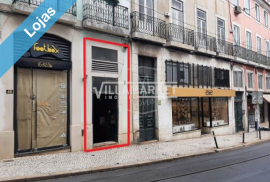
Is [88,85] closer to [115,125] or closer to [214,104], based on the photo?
[115,125]

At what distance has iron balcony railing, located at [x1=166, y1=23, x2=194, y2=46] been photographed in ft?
43.0

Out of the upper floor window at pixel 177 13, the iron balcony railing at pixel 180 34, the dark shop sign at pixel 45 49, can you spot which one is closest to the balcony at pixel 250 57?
the iron balcony railing at pixel 180 34

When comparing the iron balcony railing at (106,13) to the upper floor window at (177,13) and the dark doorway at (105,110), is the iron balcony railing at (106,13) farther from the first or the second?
the upper floor window at (177,13)

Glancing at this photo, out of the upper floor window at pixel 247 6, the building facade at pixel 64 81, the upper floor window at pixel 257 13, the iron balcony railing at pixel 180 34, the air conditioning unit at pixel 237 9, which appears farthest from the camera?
the upper floor window at pixel 257 13

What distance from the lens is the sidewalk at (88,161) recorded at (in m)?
6.53

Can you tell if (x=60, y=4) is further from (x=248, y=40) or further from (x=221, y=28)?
(x=248, y=40)

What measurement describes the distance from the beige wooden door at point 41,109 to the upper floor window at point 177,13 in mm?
7572

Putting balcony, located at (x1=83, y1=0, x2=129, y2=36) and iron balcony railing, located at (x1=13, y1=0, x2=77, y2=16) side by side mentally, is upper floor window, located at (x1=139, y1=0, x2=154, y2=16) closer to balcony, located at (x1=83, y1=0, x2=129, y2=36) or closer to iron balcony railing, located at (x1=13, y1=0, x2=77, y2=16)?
balcony, located at (x1=83, y1=0, x2=129, y2=36)

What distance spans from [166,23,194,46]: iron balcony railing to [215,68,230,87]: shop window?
11.8ft

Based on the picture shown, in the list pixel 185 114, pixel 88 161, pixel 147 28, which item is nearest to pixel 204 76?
pixel 185 114

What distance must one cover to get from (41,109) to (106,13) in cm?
478

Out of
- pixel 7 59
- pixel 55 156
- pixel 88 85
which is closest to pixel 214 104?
pixel 88 85

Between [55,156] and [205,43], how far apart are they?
38.0 feet

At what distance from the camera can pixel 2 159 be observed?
299 inches
